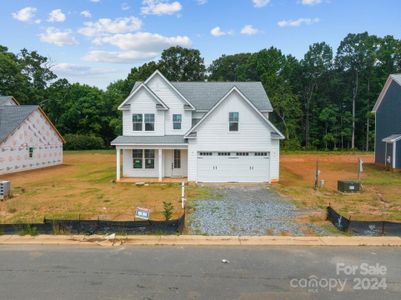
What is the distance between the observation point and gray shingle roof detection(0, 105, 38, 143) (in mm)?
30086

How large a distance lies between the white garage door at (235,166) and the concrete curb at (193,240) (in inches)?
529

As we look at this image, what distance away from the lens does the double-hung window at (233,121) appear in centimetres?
2288

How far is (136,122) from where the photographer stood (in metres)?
25.3

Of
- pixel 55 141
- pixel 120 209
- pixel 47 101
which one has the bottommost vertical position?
pixel 120 209

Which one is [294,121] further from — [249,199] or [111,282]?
[111,282]

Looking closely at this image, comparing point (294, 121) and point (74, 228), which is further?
point (294, 121)

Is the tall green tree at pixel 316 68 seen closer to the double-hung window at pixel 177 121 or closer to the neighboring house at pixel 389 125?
the neighboring house at pixel 389 125

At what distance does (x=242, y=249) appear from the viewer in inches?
351

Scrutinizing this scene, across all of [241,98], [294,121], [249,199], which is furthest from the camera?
[294,121]

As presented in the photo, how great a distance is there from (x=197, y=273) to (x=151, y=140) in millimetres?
17572

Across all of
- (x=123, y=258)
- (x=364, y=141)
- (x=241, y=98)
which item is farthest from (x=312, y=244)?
(x=364, y=141)

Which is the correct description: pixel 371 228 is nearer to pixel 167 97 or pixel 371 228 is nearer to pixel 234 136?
Result: pixel 234 136

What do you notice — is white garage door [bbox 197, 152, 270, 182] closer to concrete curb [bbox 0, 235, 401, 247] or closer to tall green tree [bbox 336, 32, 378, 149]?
concrete curb [bbox 0, 235, 401, 247]

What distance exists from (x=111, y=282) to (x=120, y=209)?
26.7ft
